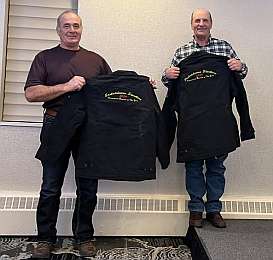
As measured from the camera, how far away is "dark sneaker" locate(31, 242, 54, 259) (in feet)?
7.14

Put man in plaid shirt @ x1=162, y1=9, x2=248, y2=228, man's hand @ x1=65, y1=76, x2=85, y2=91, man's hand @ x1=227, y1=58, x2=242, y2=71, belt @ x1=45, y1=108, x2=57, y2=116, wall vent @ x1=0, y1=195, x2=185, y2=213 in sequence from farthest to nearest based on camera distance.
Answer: wall vent @ x1=0, y1=195, x2=185, y2=213 < man in plaid shirt @ x1=162, y1=9, x2=248, y2=228 < man's hand @ x1=227, y1=58, x2=242, y2=71 < belt @ x1=45, y1=108, x2=57, y2=116 < man's hand @ x1=65, y1=76, x2=85, y2=91

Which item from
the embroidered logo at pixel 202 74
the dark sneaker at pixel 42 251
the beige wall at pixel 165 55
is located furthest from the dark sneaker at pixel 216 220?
the dark sneaker at pixel 42 251

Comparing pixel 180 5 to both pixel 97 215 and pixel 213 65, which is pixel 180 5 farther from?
pixel 97 215

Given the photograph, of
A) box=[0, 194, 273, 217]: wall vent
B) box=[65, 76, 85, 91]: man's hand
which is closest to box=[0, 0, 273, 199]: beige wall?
box=[0, 194, 273, 217]: wall vent

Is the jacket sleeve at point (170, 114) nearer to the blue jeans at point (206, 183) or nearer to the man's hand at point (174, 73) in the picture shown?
the man's hand at point (174, 73)

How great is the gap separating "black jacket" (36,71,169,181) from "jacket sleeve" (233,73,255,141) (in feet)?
1.98

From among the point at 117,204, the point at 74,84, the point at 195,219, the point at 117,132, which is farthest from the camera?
the point at 117,204

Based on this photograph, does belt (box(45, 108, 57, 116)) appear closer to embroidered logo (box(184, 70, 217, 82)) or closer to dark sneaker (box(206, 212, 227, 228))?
embroidered logo (box(184, 70, 217, 82))

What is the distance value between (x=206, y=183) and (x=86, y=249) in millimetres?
887

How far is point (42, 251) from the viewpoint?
2.18m

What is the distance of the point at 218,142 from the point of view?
2.29 metres

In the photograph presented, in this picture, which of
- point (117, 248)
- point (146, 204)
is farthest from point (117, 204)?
point (117, 248)

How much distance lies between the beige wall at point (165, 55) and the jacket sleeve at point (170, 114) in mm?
313

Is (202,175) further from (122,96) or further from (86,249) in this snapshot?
(86,249)
